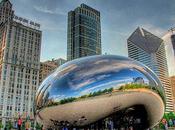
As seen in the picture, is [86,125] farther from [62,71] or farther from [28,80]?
[28,80]

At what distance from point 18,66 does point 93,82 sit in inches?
4535

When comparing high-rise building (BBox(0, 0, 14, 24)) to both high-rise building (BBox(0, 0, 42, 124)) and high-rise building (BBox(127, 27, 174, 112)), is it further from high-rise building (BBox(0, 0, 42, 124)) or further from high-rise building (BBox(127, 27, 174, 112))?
high-rise building (BBox(127, 27, 174, 112))

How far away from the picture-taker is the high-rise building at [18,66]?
361 feet

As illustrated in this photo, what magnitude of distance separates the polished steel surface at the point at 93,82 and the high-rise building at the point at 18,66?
105 metres

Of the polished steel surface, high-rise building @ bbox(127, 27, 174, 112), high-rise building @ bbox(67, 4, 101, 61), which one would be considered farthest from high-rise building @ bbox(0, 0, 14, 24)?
the polished steel surface

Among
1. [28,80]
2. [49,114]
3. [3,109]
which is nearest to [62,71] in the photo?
[49,114]

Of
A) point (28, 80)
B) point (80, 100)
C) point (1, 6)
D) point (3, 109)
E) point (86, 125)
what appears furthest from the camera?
point (1, 6)

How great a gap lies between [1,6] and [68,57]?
61.8 m

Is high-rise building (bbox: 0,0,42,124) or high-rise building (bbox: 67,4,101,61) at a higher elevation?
high-rise building (bbox: 67,4,101,61)

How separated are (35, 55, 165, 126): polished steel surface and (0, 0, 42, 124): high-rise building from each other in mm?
104674

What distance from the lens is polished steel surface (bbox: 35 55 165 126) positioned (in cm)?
738

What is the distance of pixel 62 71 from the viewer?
8031 mm

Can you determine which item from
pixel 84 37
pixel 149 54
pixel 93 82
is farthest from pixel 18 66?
pixel 93 82

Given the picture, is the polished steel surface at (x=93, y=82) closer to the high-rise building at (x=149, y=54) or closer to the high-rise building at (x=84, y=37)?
the high-rise building at (x=84, y=37)
